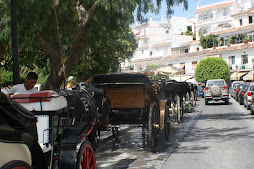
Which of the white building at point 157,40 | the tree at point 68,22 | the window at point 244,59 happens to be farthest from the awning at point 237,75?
the tree at point 68,22

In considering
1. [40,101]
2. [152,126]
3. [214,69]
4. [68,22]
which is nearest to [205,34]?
[214,69]

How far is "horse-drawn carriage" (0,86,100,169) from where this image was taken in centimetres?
322

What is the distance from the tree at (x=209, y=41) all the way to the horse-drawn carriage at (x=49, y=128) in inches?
2452

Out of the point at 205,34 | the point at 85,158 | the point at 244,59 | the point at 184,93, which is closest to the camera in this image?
the point at 85,158

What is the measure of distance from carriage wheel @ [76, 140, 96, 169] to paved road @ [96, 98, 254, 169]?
6.85 ft

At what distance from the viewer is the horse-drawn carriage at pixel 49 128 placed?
3219mm

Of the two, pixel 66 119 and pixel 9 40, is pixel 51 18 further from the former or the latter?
pixel 66 119

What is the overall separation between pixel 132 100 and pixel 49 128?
426 centimetres

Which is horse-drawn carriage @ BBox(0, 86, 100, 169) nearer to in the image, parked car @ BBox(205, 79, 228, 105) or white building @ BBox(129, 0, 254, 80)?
parked car @ BBox(205, 79, 228, 105)

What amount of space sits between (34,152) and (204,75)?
178 ft

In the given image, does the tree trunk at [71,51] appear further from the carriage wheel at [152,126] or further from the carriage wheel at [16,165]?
the carriage wheel at [16,165]

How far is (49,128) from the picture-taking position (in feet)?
14.1

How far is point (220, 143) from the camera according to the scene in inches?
350

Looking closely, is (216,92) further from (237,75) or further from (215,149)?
(237,75)
